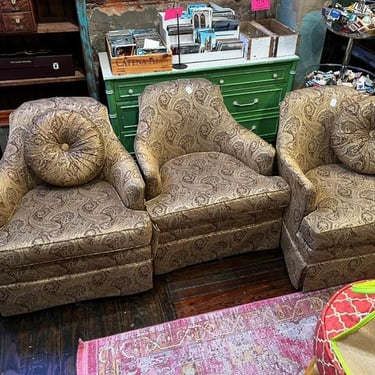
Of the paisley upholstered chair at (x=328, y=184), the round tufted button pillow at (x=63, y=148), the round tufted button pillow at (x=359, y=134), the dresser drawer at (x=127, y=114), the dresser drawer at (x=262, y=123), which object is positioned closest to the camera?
the paisley upholstered chair at (x=328, y=184)

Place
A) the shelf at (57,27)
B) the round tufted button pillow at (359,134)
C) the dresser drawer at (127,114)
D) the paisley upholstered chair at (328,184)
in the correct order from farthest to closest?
1. the dresser drawer at (127,114)
2. the shelf at (57,27)
3. the round tufted button pillow at (359,134)
4. the paisley upholstered chair at (328,184)

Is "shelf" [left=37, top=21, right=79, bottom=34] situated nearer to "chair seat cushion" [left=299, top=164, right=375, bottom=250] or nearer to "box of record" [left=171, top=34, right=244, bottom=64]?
"box of record" [left=171, top=34, right=244, bottom=64]

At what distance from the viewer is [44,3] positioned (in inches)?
92.2

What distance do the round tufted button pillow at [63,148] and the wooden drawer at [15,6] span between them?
0.66 meters

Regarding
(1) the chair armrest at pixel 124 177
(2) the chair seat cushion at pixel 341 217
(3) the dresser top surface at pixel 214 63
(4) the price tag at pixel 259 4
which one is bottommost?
(2) the chair seat cushion at pixel 341 217

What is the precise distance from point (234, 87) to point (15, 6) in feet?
4.52

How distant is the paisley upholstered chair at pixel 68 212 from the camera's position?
1676 mm

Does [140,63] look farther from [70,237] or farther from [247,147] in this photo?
[70,237]

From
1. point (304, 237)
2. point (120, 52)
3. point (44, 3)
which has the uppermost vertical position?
point (44, 3)

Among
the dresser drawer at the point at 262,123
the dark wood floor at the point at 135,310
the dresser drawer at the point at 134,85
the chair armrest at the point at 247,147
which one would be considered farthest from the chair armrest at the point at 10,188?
the dresser drawer at the point at 262,123

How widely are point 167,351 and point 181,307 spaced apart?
25 centimetres

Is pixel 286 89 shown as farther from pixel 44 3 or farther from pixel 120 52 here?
pixel 44 3

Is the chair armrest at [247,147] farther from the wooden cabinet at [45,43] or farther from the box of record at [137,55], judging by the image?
the wooden cabinet at [45,43]

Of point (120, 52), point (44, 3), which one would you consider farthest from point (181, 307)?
point (44, 3)
